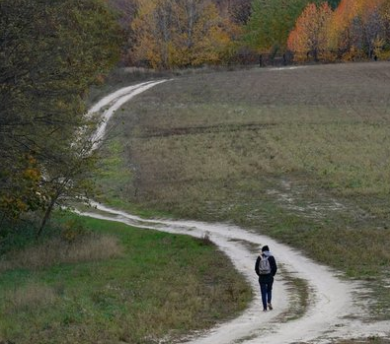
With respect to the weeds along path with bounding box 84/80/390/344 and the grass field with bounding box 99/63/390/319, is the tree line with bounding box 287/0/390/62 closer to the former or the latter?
the grass field with bounding box 99/63/390/319

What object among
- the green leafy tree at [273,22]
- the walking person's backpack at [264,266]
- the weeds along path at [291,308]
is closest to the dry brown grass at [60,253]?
the weeds along path at [291,308]

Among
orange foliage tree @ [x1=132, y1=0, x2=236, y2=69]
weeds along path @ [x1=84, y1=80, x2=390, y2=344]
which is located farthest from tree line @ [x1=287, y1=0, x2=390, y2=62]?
weeds along path @ [x1=84, y1=80, x2=390, y2=344]

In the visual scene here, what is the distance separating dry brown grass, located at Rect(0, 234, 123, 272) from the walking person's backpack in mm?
8975

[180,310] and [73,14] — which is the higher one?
[73,14]

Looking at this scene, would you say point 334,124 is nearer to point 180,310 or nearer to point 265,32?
point 180,310

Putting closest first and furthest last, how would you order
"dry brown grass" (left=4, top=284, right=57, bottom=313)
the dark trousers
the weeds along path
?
the weeds along path < "dry brown grass" (left=4, top=284, right=57, bottom=313) < the dark trousers

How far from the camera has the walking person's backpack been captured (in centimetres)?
2106

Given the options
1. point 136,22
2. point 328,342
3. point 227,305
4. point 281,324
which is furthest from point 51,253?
point 136,22

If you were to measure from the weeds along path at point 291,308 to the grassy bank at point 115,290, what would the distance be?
0.70 meters

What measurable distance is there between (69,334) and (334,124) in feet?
167

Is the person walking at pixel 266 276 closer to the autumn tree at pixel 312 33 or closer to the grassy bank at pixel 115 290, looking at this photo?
the grassy bank at pixel 115 290

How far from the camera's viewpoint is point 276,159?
2046 inches

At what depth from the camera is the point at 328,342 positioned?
664 inches

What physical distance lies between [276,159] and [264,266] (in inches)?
1229
